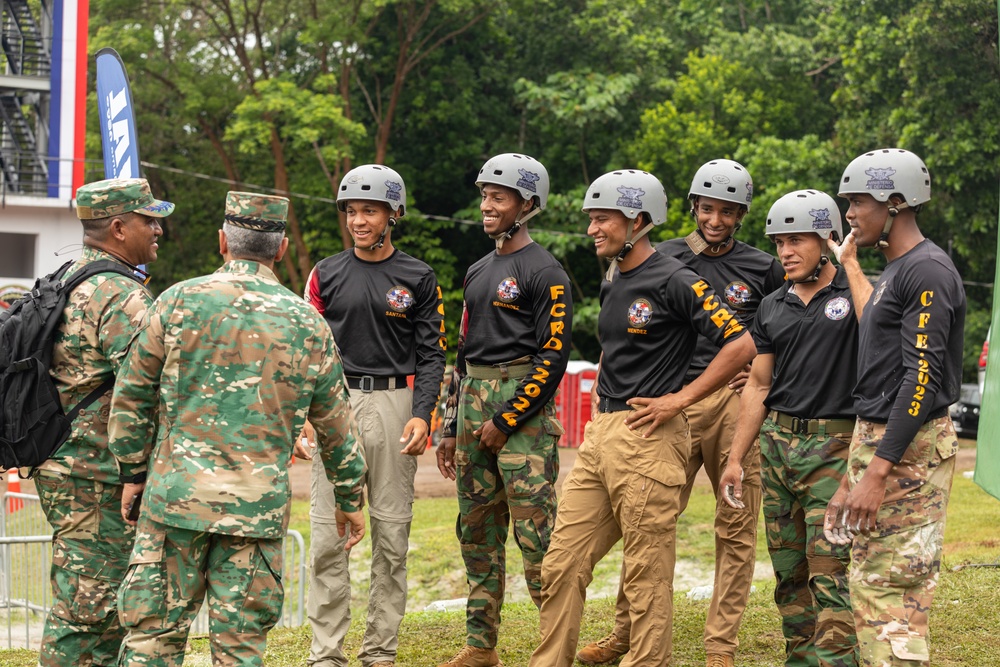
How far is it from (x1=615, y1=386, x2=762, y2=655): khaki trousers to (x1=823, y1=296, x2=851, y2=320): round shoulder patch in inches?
31.8

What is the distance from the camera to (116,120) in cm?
1786

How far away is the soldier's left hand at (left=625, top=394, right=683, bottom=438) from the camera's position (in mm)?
5977

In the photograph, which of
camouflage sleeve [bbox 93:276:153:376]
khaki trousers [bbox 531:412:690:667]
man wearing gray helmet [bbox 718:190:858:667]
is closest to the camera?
camouflage sleeve [bbox 93:276:153:376]

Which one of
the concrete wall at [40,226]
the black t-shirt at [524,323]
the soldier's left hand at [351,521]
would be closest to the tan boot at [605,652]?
the black t-shirt at [524,323]

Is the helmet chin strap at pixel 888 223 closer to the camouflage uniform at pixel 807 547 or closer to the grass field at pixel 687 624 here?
the camouflage uniform at pixel 807 547

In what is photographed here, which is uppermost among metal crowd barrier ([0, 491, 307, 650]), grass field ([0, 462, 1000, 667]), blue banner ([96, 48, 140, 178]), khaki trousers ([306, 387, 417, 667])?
blue banner ([96, 48, 140, 178])

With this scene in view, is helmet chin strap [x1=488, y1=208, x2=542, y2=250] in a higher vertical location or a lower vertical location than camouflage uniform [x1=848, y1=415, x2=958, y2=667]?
higher

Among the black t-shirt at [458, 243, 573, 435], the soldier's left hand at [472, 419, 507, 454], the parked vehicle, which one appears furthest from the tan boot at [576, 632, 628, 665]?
the parked vehicle

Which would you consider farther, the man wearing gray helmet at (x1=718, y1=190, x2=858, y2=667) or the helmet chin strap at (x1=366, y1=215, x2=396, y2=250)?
the helmet chin strap at (x1=366, y1=215, x2=396, y2=250)

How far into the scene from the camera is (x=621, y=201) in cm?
629

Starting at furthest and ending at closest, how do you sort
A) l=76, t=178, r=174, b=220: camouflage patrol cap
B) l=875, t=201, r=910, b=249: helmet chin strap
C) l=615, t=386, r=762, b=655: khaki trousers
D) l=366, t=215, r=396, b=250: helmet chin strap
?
l=366, t=215, r=396, b=250: helmet chin strap < l=615, t=386, r=762, b=655: khaki trousers < l=76, t=178, r=174, b=220: camouflage patrol cap < l=875, t=201, r=910, b=249: helmet chin strap

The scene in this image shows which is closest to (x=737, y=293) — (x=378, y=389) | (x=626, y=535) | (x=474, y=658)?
(x=626, y=535)

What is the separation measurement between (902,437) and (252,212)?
290 centimetres

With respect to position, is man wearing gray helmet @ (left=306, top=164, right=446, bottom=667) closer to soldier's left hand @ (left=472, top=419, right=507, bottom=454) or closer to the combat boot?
soldier's left hand @ (left=472, top=419, right=507, bottom=454)
